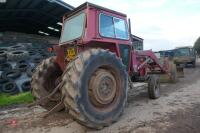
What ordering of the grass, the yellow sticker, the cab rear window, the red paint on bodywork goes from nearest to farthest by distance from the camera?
the red paint on bodywork
the yellow sticker
the cab rear window
the grass

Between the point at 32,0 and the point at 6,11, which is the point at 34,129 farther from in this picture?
the point at 6,11

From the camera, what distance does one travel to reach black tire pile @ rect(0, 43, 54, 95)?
422 inches

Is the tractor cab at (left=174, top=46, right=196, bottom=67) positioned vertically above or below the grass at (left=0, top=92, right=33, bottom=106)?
above

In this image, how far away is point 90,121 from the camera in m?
5.01

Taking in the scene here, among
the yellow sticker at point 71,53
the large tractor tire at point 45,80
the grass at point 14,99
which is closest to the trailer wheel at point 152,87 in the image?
the large tractor tire at point 45,80

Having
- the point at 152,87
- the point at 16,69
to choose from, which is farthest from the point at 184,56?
the point at 152,87

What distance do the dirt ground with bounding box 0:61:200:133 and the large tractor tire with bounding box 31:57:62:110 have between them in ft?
1.80

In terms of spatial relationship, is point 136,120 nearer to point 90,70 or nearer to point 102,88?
point 102,88

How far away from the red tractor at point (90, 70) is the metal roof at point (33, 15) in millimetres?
8636

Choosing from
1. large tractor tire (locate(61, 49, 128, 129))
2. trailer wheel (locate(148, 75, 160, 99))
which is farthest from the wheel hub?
trailer wheel (locate(148, 75, 160, 99))

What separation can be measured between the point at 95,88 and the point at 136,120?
51.2 inches

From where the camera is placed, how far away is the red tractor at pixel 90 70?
4984 millimetres

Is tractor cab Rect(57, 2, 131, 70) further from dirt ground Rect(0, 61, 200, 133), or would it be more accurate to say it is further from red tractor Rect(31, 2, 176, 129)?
dirt ground Rect(0, 61, 200, 133)

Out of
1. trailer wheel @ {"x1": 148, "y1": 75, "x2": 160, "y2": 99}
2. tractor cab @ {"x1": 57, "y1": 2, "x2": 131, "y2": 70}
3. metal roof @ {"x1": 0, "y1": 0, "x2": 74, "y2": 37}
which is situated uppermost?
metal roof @ {"x1": 0, "y1": 0, "x2": 74, "y2": 37}
